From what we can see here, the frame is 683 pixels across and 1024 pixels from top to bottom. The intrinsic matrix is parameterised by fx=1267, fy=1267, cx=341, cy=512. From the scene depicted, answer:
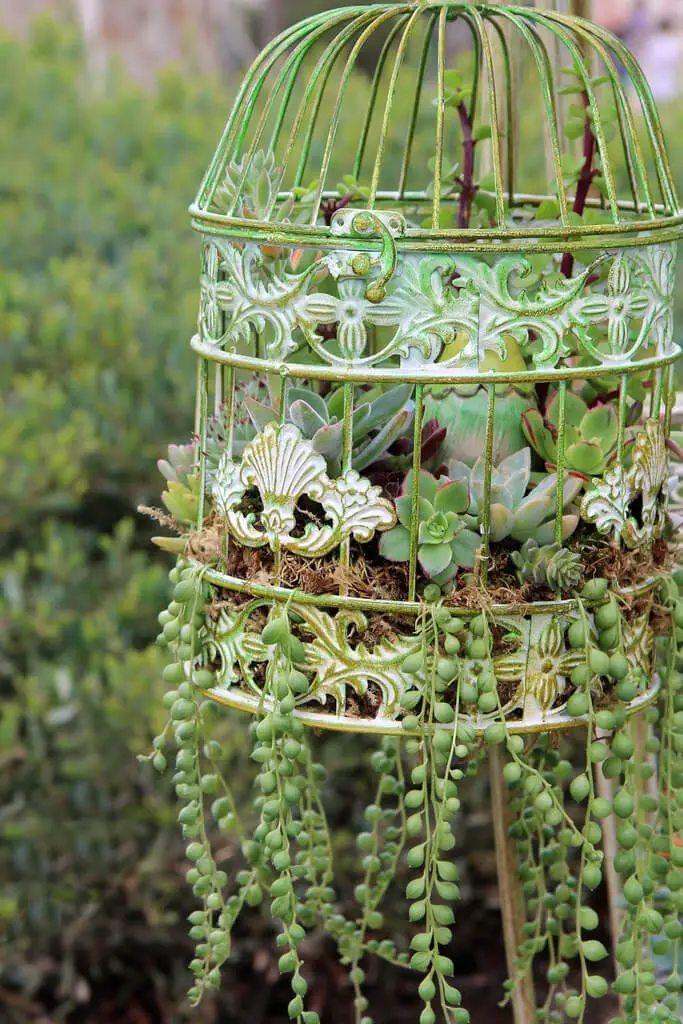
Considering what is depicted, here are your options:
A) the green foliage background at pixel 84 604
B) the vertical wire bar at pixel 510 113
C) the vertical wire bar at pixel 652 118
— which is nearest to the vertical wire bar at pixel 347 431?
the vertical wire bar at pixel 652 118

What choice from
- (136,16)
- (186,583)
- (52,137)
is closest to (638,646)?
(186,583)

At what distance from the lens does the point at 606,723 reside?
1031 millimetres

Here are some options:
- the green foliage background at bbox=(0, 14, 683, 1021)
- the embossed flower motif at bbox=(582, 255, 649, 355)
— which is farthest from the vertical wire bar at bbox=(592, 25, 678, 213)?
the green foliage background at bbox=(0, 14, 683, 1021)

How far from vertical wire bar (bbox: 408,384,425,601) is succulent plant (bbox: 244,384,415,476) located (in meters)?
0.04

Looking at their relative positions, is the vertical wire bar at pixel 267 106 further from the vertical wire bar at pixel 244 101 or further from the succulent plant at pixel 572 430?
the succulent plant at pixel 572 430

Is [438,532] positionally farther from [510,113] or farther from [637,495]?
[510,113]

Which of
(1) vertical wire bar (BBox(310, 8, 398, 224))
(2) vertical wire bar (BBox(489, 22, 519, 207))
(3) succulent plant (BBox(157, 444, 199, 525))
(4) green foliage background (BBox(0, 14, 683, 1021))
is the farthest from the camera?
(4) green foliage background (BBox(0, 14, 683, 1021))

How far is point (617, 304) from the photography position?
1.04 metres

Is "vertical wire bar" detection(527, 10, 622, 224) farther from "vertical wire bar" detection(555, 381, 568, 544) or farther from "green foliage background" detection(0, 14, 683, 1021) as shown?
"green foliage background" detection(0, 14, 683, 1021)

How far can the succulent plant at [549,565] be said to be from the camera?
1.04 m

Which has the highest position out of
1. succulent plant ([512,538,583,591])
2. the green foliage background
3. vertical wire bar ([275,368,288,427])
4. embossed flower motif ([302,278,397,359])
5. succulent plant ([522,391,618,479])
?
embossed flower motif ([302,278,397,359])

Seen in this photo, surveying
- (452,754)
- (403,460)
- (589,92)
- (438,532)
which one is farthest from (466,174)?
(452,754)

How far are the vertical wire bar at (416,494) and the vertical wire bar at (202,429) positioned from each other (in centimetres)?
21

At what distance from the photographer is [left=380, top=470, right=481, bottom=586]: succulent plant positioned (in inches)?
40.1
